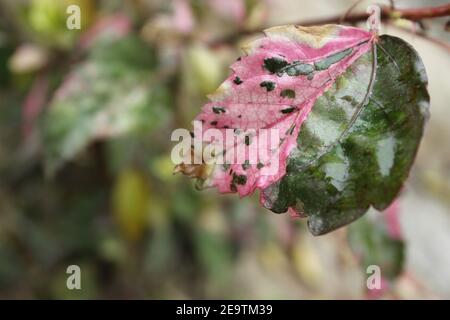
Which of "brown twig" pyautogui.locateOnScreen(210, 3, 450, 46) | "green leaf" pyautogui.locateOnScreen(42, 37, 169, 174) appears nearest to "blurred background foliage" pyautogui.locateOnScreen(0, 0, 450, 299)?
"green leaf" pyautogui.locateOnScreen(42, 37, 169, 174)

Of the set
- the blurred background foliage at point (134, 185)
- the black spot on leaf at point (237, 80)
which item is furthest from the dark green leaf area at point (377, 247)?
the black spot on leaf at point (237, 80)

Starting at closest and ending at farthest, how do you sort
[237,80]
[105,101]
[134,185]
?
[237,80] → [105,101] → [134,185]

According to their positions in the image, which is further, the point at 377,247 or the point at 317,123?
the point at 377,247

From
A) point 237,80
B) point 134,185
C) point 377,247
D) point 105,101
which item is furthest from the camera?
point 134,185

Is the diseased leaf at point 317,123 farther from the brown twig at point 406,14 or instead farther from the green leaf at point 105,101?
the green leaf at point 105,101

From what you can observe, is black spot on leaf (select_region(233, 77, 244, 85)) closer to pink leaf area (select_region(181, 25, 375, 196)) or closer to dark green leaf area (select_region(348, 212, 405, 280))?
pink leaf area (select_region(181, 25, 375, 196))

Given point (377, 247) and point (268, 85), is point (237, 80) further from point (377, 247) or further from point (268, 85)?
point (377, 247)

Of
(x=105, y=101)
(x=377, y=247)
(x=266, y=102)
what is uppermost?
(x=105, y=101)

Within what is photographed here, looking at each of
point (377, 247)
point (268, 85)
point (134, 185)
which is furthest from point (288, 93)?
point (134, 185)
